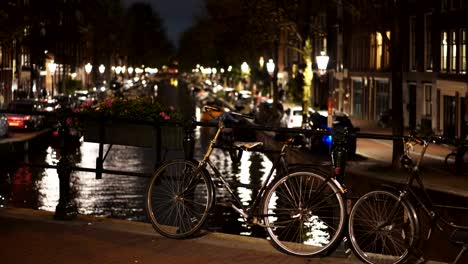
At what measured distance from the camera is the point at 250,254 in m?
8.55

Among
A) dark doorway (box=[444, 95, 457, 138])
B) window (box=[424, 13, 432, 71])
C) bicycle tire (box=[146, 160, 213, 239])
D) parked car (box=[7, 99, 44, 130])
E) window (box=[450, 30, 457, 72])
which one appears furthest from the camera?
window (box=[424, 13, 432, 71])

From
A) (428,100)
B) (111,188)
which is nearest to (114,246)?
(111,188)

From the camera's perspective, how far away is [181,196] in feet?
30.8

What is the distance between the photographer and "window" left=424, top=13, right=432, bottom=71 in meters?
45.3

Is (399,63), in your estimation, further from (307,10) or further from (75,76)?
(75,76)

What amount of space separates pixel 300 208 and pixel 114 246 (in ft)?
6.12

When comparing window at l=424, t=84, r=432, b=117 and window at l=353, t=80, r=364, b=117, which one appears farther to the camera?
window at l=353, t=80, r=364, b=117

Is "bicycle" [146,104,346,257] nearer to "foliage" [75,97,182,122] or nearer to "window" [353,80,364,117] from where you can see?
"foliage" [75,97,182,122]

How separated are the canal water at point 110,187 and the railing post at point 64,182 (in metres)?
Result: 1.61

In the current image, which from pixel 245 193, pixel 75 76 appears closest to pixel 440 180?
pixel 245 193

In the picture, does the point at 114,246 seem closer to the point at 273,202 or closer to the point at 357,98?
the point at 273,202

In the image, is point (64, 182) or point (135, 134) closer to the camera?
point (64, 182)

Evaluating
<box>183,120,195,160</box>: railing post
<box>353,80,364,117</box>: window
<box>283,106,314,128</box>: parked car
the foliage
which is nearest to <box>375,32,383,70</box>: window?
<box>353,80,364,117</box>: window

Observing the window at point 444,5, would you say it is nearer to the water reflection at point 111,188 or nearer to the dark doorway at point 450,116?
the dark doorway at point 450,116
